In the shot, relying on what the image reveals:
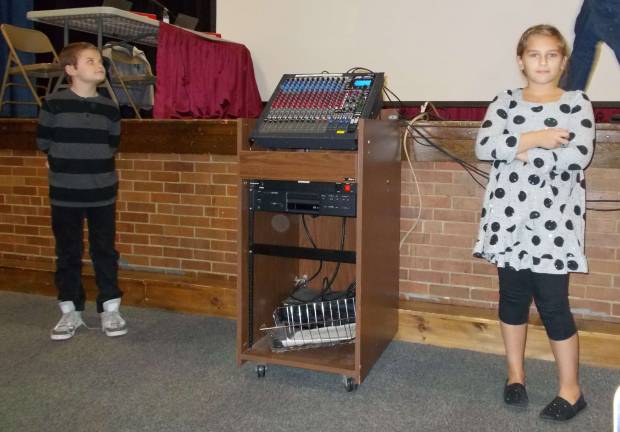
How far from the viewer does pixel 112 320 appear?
97.8 inches

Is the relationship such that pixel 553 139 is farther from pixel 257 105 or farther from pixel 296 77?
pixel 257 105

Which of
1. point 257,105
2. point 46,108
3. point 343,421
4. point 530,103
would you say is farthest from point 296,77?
point 257,105

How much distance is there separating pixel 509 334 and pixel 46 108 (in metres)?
1.95

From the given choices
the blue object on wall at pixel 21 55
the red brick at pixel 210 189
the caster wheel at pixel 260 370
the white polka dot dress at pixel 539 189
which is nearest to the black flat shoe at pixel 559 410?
the white polka dot dress at pixel 539 189

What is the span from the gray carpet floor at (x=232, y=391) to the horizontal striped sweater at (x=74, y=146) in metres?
0.59

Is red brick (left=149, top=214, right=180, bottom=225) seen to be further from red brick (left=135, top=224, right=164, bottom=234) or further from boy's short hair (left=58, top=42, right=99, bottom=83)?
boy's short hair (left=58, top=42, right=99, bottom=83)

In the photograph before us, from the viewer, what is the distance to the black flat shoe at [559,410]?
5.60 feet

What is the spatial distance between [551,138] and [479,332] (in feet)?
3.07

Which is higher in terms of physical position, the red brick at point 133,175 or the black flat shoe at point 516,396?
the red brick at point 133,175

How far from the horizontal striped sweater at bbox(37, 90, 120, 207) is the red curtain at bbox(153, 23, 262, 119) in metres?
1.04

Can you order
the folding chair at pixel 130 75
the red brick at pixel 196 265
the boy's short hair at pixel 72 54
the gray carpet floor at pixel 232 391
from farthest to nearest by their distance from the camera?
the folding chair at pixel 130 75 → the red brick at pixel 196 265 → the boy's short hair at pixel 72 54 → the gray carpet floor at pixel 232 391

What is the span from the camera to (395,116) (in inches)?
86.7

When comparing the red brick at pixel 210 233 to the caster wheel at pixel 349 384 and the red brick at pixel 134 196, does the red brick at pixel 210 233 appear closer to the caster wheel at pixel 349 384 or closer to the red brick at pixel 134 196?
the red brick at pixel 134 196

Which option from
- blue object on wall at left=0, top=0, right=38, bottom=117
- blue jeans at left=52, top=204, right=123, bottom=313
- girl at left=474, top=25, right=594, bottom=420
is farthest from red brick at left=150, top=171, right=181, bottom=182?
→ blue object on wall at left=0, top=0, right=38, bottom=117
